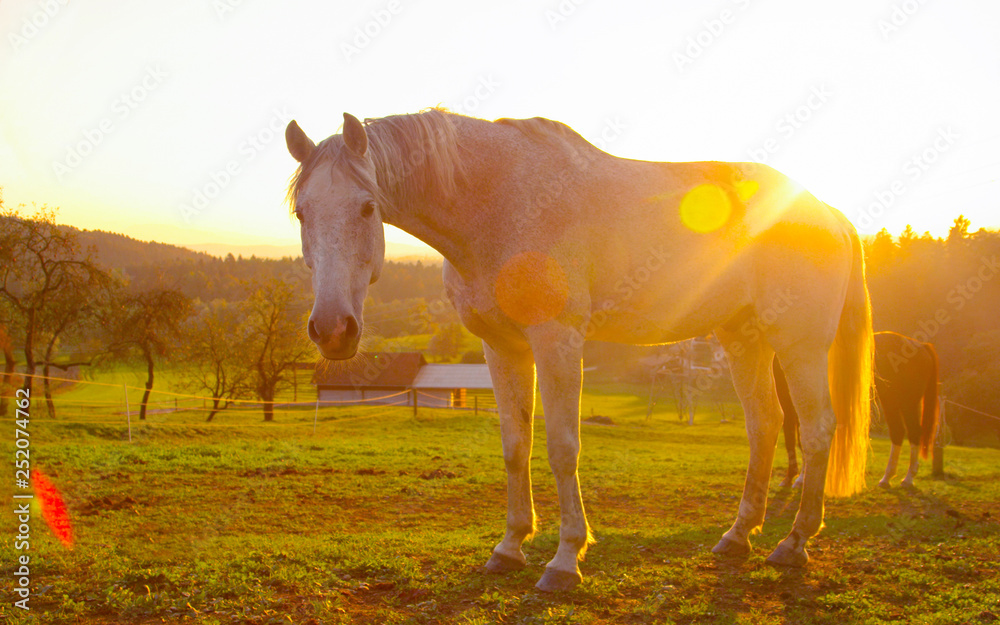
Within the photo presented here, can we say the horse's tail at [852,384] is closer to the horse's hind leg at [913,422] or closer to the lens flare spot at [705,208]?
the lens flare spot at [705,208]

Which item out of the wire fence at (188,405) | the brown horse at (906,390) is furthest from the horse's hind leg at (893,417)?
the wire fence at (188,405)

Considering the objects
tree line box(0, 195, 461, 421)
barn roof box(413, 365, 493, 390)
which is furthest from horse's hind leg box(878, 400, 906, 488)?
barn roof box(413, 365, 493, 390)

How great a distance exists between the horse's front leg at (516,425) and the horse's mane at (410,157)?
119 centimetres

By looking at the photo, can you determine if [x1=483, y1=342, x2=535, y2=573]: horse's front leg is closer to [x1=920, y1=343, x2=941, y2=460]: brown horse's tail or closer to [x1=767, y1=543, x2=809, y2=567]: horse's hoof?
[x1=767, y1=543, x2=809, y2=567]: horse's hoof

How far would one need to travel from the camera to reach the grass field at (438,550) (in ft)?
10.8

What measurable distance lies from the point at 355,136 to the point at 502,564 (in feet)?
9.14

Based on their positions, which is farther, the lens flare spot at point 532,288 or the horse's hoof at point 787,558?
the horse's hoof at point 787,558

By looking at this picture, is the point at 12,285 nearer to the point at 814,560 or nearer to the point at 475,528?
the point at 475,528

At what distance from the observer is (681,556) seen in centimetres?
456

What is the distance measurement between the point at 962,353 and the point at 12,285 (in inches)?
2059

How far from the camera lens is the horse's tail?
529 centimetres

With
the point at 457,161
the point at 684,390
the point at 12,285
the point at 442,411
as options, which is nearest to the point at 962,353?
the point at 684,390

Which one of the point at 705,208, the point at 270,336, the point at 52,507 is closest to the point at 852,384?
the point at 705,208

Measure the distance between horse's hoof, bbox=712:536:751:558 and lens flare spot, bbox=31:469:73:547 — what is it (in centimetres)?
494
